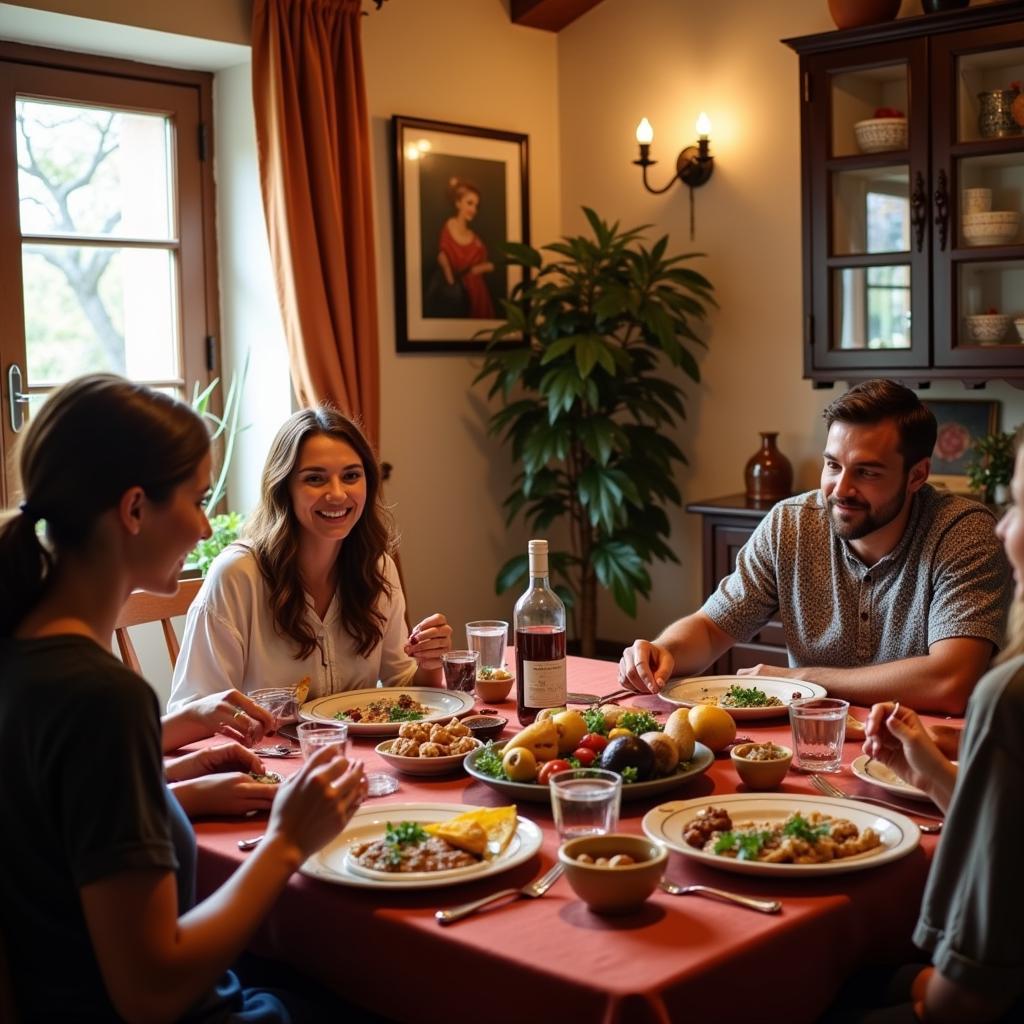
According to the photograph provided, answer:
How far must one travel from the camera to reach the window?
373 centimetres

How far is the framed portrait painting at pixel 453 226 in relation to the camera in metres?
4.48

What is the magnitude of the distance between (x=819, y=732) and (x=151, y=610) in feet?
4.53

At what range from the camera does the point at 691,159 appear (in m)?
4.61

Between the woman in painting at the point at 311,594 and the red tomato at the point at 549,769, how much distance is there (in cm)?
76

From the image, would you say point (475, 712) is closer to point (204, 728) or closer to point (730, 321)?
point (204, 728)

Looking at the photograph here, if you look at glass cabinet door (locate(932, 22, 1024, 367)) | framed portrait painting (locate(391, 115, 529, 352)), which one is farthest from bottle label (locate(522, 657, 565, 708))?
framed portrait painting (locate(391, 115, 529, 352))

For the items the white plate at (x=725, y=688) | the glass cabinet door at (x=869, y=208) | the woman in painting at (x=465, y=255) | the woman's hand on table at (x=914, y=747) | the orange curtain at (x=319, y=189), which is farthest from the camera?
the woman in painting at (x=465, y=255)

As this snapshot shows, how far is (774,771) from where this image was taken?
1780mm

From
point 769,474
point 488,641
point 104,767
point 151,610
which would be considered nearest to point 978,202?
point 769,474

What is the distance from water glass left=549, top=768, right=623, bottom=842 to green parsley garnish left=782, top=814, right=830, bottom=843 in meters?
0.20

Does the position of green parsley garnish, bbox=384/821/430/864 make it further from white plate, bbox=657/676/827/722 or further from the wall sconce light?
the wall sconce light

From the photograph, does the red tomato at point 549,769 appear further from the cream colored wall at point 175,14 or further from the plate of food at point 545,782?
the cream colored wall at point 175,14

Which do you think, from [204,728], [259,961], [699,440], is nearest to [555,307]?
[699,440]

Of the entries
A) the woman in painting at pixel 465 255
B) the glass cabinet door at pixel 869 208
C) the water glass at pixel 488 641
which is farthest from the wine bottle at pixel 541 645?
the woman in painting at pixel 465 255
